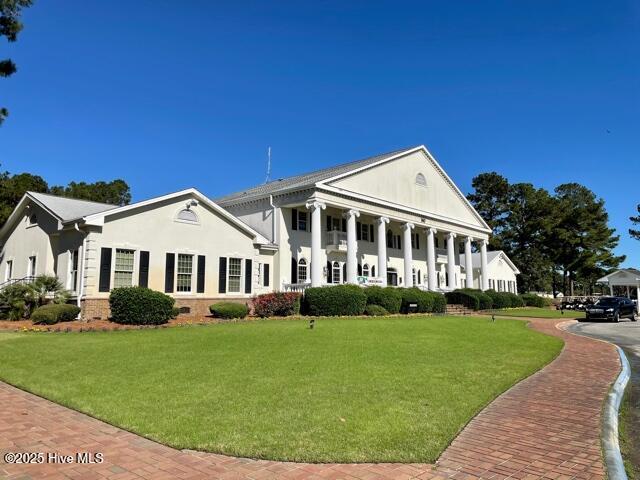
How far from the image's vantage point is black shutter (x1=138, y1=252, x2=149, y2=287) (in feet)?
73.0

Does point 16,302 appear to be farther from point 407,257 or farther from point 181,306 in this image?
point 407,257

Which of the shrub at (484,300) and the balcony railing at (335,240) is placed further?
the shrub at (484,300)

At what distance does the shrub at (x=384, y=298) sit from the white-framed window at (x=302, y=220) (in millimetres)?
6908

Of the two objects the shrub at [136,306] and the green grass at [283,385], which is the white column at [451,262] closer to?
the green grass at [283,385]

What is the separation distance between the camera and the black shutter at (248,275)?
27.0 m

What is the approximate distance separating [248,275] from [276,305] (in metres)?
3.16

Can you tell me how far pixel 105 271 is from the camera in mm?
21031

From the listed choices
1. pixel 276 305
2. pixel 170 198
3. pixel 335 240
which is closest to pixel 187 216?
pixel 170 198

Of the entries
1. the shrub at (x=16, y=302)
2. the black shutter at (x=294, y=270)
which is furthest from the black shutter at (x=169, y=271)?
the black shutter at (x=294, y=270)

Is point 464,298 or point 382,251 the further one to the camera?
point 464,298

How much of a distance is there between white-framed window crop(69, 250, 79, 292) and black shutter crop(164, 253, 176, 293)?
3.90 metres

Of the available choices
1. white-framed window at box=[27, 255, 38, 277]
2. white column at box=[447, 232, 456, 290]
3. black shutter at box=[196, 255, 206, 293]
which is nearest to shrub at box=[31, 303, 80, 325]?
black shutter at box=[196, 255, 206, 293]

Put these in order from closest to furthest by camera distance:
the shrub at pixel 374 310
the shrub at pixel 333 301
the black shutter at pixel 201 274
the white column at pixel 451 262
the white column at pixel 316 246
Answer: the black shutter at pixel 201 274 → the shrub at pixel 333 301 → the shrub at pixel 374 310 → the white column at pixel 316 246 → the white column at pixel 451 262

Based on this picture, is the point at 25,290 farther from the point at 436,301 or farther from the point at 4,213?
the point at 436,301
